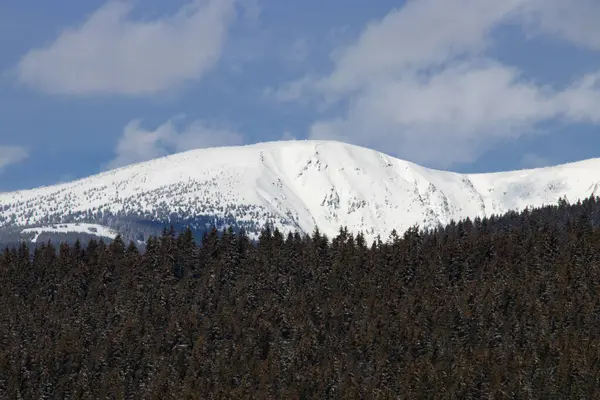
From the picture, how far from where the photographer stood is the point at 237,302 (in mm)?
187000

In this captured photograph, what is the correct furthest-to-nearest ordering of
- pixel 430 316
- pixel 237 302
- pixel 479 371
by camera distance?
pixel 237 302, pixel 430 316, pixel 479 371

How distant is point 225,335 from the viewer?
17325 cm

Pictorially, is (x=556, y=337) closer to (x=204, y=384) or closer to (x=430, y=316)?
(x=430, y=316)

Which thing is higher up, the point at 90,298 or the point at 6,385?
the point at 90,298

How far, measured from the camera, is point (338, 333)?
170 m

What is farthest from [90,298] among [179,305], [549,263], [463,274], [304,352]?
[549,263]

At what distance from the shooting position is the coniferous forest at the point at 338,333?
144375mm

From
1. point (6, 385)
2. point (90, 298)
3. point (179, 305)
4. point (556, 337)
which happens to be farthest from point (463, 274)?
point (6, 385)

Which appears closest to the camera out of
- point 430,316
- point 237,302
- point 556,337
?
point 556,337

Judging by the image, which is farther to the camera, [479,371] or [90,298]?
[90,298]

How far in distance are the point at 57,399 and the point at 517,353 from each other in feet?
213

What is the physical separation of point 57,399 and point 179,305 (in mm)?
36995

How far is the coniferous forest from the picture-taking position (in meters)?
144

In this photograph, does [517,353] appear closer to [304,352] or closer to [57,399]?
[304,352]
